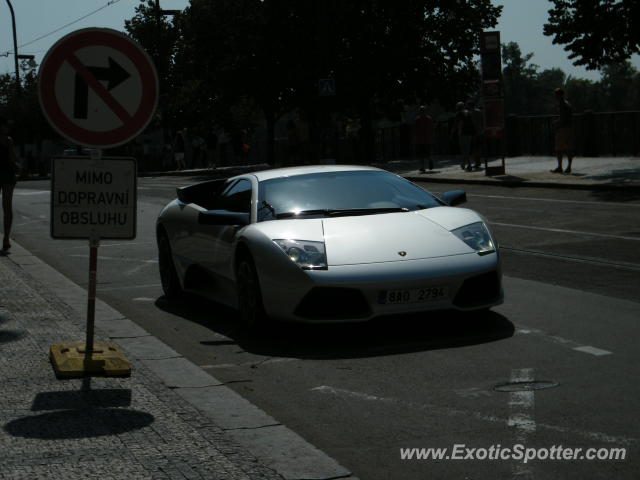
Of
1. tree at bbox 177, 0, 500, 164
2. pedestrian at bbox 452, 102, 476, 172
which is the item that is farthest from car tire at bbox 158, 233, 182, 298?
tree at bbox 177, 0, 500, 164

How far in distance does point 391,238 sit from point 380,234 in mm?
97

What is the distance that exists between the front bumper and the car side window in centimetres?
127

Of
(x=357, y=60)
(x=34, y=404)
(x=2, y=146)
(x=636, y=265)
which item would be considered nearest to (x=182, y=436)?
(x=34, y=404)

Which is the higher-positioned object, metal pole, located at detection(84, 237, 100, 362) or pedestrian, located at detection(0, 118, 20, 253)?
pedestrian, located at detection(0, 118, 20, 253)

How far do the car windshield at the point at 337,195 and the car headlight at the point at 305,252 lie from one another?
0.67 meters

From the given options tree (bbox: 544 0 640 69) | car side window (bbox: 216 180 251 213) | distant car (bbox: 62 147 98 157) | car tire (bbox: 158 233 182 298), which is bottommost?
car tire (bbox: 158 233 182 298)

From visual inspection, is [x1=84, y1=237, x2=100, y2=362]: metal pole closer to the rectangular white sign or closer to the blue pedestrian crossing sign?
the rectangular white sign

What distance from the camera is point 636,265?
36.9ft

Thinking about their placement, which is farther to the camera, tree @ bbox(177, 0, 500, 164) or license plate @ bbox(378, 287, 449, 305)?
tree @ bbox(177, 0, 500, 164)

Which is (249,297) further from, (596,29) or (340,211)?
(596,29)

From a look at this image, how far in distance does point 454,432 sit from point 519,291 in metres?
4.80

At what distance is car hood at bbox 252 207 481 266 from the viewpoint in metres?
7.85

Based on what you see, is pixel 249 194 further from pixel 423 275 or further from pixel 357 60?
pixel 357 60

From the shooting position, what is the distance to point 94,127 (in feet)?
22.0
